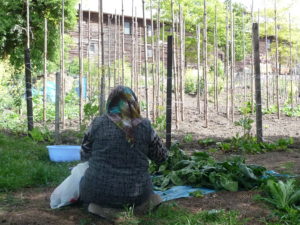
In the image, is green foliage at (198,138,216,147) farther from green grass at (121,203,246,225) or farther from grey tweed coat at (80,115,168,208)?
grey tweed coat at (80,115,168,208)

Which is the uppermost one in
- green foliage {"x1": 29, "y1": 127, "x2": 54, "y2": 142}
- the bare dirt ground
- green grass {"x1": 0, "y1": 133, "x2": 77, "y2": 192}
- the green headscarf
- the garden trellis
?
the garden trellis

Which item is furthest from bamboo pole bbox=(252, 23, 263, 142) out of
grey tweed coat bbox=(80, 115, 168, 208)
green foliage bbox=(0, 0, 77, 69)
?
green foliage bbox=(0, 0, 77, 69)

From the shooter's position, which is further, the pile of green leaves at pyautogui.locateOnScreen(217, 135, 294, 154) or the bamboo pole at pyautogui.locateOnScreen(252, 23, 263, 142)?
the bamboo pole at pyautogui.locateOnScreen(252, 23, 263, 142)

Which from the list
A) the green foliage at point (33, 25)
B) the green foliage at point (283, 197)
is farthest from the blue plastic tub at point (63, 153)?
the green foliage at point (33, 25)

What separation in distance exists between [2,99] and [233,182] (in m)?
11.0

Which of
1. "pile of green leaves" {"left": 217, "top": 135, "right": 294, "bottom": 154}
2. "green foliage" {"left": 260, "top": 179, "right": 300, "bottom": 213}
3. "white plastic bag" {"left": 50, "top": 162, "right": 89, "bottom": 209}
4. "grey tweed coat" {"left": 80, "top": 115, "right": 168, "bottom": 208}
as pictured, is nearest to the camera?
"grey tweed coat" {"left": 80, "top": 115, "right": 168, "bottom": 208}

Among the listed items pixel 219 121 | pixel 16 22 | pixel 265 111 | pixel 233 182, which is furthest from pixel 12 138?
pixel 265 111

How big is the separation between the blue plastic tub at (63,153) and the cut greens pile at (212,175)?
1.97 m

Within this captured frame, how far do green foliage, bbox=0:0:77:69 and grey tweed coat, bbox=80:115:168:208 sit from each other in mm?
13013

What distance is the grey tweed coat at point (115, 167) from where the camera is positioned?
10.6ft

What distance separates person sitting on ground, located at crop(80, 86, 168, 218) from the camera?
3.23 meters

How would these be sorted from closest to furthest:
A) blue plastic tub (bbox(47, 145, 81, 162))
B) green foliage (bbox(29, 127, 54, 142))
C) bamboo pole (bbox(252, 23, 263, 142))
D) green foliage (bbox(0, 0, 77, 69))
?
blue plastic tub (bbox(47, 145, 81, 162)) < bamboo pole (bbox(252, 23, 263, 142)) < green foliage (bbox(29, 127, 54, 142)) < green foliage (bbox(0, 0, 77, 69))

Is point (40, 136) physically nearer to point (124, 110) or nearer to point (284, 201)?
point (124, 110)

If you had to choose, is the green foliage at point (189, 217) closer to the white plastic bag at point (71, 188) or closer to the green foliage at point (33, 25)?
the white plastic bag at point (71, 188)
